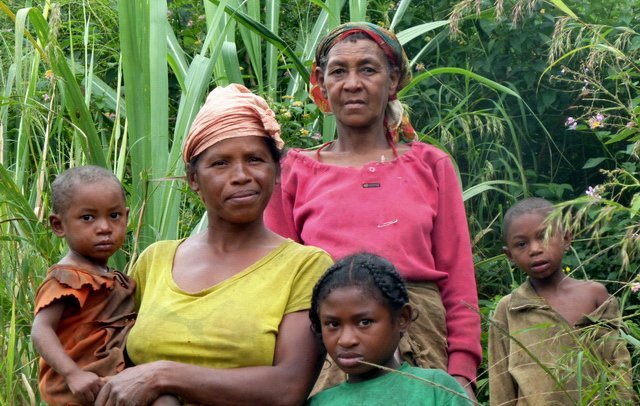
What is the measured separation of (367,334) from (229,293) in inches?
14.0

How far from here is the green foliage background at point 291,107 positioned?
4.01m

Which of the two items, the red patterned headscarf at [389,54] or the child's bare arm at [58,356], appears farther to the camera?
the red patterned headscarf at [389,54]

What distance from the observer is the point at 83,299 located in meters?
3.12

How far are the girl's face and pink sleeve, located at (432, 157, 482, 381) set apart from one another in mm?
371

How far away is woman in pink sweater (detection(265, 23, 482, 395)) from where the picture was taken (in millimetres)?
3156

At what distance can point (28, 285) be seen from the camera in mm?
3992

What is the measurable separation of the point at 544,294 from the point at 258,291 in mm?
1569

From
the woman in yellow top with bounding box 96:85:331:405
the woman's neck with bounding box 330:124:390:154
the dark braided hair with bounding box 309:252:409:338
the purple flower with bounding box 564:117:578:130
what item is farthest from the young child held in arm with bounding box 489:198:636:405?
the woman in yellow top with bounding box 96:85:331:405

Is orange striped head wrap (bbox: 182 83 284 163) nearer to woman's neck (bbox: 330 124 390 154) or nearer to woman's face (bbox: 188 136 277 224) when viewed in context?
woman's face (bbox: 188 136 277 224)

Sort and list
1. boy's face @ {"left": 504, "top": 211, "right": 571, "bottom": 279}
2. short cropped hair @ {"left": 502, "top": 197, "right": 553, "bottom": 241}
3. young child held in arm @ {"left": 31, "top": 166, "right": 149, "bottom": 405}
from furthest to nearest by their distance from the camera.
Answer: short cropped hair @ {"left": 502, "top": 197, "right": 553, "bottom": 241}
boy's face @ {"left": 504, "top": 211, "right": 571, "bottom": 279}
young child held in arm @ {"left": 31, "top": 166, "right": 149, "bottom": 405}

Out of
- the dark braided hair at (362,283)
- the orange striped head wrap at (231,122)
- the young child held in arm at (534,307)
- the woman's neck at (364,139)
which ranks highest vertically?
the orange striped head wrap at (231,122)

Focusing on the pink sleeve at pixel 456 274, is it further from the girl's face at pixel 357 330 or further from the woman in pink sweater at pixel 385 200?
the girl's face at pixel 357 330

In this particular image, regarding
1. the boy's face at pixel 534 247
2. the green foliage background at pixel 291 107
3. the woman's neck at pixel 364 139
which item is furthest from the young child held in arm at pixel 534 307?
the woman's neck at pixel 364 139

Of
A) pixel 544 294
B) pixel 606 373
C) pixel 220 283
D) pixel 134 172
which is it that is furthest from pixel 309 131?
pixel 606 373
